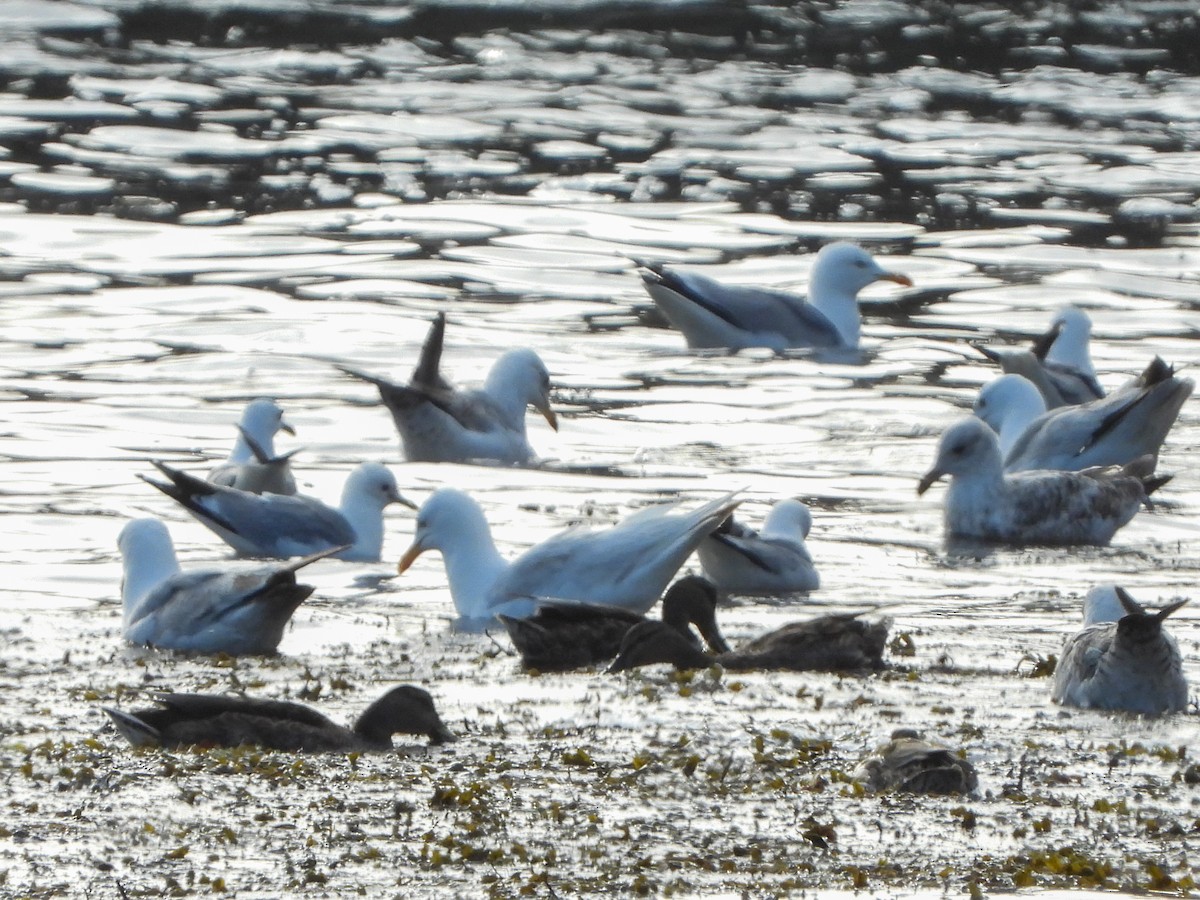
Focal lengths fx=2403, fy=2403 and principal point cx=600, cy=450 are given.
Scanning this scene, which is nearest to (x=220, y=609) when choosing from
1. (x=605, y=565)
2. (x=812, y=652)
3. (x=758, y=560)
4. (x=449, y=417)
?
(x=605, y=565)

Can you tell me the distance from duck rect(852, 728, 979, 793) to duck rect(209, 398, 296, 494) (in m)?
6.15

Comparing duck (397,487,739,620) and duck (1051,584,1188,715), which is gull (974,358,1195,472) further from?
duck (1051,584,1188,715)

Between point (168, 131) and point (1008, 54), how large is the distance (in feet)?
41.5

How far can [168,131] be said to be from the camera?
1101 inches

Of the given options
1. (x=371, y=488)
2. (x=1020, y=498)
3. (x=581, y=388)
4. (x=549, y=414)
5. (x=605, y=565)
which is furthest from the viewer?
(x=581, y=388)

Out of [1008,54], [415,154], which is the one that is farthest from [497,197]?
[1008,54]

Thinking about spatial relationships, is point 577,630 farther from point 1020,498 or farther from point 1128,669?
point 1020,498

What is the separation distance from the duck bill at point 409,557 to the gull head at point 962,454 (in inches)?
135

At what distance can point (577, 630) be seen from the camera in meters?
9.86

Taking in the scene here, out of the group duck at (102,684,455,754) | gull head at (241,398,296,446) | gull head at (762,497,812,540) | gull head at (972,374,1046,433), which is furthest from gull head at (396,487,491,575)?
gull head at (972,374,1046,433)

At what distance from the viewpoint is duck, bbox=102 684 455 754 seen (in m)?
8.08

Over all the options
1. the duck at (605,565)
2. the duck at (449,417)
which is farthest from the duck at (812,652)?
the duck at (449,417)

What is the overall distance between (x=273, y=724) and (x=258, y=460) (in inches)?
213

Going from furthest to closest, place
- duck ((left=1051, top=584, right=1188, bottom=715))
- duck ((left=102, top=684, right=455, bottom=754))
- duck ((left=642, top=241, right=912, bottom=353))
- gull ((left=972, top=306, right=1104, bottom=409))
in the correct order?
duck ((left=642, top=241, right=912, bottom=353)) → gull ((left=972, top=306, right=1104, bottom=409)) → duck ((left=1051, top=584, right=1188, bottom=715)) → duck ((left=102, top=684, right=455, bottom=754))
